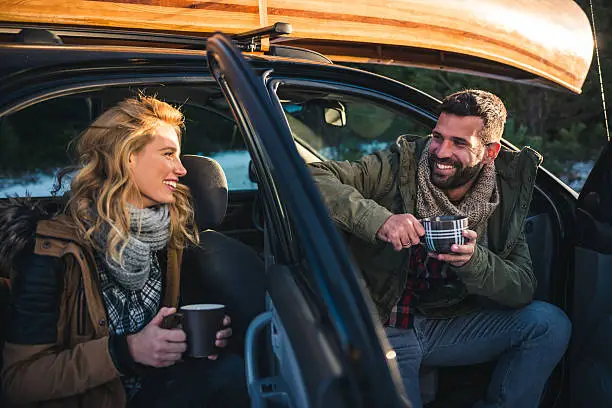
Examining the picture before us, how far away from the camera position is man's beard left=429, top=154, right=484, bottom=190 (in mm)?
2174

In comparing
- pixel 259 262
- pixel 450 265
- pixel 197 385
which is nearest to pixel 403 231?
Result: pixel 450 265

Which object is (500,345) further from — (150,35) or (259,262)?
(150,35)

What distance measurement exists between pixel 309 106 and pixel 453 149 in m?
0.66

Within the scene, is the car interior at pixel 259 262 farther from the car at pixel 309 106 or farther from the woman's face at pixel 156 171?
the woman's face at pixel 156 171

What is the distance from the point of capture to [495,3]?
10.4 feet

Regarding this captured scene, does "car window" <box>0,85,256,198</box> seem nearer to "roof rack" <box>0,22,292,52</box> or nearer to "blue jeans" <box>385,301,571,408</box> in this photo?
"roof rack" <box>0,22,292,52</box>

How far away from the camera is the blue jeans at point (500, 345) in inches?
81.6

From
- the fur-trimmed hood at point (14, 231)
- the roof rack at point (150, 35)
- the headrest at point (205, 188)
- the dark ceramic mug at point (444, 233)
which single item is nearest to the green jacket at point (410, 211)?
the dark ceramic mug at point (444, 233)

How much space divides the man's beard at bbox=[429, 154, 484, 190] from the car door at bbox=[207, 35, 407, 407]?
0.93 meters

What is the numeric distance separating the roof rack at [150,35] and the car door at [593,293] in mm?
1201

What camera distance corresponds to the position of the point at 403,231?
1845mm

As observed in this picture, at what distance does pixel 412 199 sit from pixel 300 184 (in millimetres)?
1105

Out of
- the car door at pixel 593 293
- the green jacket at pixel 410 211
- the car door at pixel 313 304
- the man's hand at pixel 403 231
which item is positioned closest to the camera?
the car door at pixel 313 304

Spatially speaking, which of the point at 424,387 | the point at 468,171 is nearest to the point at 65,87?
the point at 468,171
